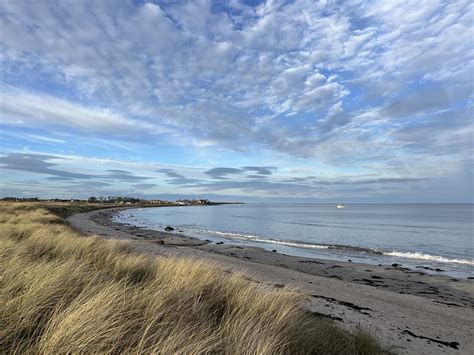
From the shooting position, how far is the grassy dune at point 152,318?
3.37 metres

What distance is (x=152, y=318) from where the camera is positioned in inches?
160

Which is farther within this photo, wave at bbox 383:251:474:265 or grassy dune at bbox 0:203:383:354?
wave at bbox 383:251:474:265

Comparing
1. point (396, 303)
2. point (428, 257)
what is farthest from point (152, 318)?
point (428, 257)

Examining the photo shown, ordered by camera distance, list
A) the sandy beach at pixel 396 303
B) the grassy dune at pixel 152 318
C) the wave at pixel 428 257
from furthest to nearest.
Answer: the wave at pixel 428 257, the sandy beach at pixel 396 303, the grassy dune at pixel 152 318

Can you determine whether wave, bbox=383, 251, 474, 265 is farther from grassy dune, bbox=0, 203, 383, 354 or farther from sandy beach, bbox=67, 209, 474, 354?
grassy dune, bbox=0, 203, 383, 354

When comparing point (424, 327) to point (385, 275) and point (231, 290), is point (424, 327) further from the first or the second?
point (385, 275)

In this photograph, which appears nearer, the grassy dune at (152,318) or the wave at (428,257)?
the grassy dune at (152,318)

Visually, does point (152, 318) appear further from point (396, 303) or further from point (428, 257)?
point (428, 257)

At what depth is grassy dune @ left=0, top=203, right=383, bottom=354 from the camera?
11.0 ft

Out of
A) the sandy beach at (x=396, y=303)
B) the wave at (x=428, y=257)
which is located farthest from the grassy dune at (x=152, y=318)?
the wave at (x=428, y=257)

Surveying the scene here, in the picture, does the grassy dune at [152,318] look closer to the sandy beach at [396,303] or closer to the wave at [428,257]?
→ the sandy beach at [396,303]

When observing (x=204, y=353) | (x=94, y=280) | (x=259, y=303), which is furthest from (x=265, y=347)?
(x=94, y=280)

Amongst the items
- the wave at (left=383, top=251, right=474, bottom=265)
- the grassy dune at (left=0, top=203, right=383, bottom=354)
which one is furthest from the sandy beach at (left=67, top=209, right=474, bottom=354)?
the wave at (left=383, top=251, right=474, bottom=265)

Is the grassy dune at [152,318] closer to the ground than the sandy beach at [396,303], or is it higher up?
higher up
